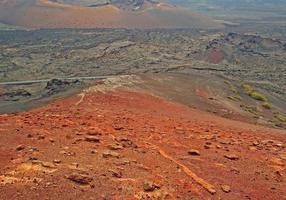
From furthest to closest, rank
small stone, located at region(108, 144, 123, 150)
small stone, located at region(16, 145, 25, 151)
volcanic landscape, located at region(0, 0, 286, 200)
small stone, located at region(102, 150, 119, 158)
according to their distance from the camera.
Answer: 1. small stone, located at region(108, 144, 123, 150)
2. small stone, located at region(102, 150, 119, 158)
3. small stone, located at region(16, 145, 25, 151)
4. volcanic landscape, located at region(0, 0, 286, 200)

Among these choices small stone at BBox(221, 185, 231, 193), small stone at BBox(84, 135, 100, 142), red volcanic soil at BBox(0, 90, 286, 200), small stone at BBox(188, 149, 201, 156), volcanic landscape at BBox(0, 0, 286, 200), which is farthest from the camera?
small stone at BBox(188, 149, 201, 156)

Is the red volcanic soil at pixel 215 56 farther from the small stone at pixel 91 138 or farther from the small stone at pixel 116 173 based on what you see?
Result: the small stone at pixel 116 173

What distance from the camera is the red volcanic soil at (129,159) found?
47.1 ft

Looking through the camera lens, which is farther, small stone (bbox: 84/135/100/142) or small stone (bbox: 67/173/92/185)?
small stone (bbox: 84/135/100/142)

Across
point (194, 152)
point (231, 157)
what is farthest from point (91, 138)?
point (231, 157)

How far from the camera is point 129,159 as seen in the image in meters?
16.8

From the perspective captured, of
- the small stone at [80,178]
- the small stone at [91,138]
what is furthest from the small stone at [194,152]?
the small stone at [80,178]

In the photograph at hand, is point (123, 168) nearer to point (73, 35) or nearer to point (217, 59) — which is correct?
point (217, 59)

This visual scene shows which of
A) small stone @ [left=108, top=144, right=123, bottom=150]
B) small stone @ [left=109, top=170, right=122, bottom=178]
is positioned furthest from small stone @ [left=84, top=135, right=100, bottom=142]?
small stone @ [left=109, top=170, right=122, bottom=178]

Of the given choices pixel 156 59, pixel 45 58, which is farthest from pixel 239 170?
pixel 45 58

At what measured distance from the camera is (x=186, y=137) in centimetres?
2153

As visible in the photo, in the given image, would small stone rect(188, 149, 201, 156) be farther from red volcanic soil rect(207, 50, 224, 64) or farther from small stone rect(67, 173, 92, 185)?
red volcanic soil rect(207, 50, 224, 64)

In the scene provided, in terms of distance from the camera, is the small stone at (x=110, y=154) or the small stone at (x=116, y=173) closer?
the small stone at (x=116, y=173)

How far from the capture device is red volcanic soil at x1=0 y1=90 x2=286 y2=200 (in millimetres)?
14352
